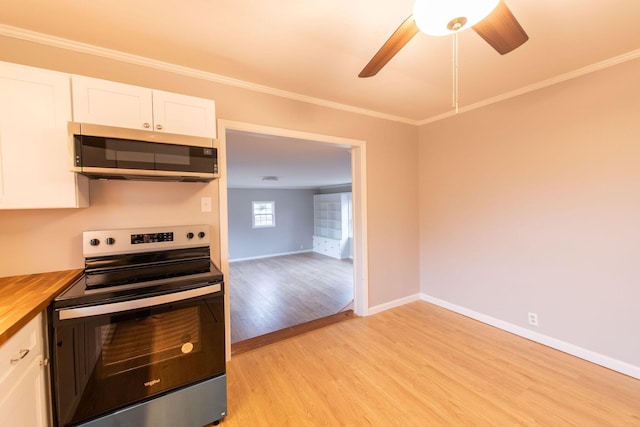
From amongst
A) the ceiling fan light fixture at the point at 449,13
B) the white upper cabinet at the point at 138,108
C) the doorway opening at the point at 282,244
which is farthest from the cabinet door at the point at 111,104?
the ceiling fan light fixture at the point at 449,13

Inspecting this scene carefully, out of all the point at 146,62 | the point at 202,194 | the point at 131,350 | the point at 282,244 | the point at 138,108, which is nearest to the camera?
the point at 131,350

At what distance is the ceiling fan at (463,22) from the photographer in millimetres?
983

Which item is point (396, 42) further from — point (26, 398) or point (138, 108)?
point (26, 398)

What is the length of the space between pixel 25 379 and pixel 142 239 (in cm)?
89

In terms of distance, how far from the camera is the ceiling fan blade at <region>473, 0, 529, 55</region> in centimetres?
108

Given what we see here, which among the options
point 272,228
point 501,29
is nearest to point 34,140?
point 501,29

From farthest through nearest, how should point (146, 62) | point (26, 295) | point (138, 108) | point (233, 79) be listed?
point (233, 79), point (146, 62), point (138, 108), point (26, 295)

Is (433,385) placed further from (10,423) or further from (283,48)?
(283,48)

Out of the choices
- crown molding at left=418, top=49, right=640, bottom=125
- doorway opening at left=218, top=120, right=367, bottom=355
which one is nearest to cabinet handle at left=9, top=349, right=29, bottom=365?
doorway opening at left=218, top=120, right=367, bottom=355

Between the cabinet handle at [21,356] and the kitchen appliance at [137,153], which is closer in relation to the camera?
the cabinet handle at [21,356]

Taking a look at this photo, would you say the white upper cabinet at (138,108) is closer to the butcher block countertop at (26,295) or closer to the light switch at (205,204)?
the light switch at (205,204)

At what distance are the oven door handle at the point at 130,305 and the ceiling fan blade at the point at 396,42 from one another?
1.58 meters

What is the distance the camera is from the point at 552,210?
7.91 feet

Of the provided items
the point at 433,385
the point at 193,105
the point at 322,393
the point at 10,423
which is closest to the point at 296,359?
the point at 322,393
